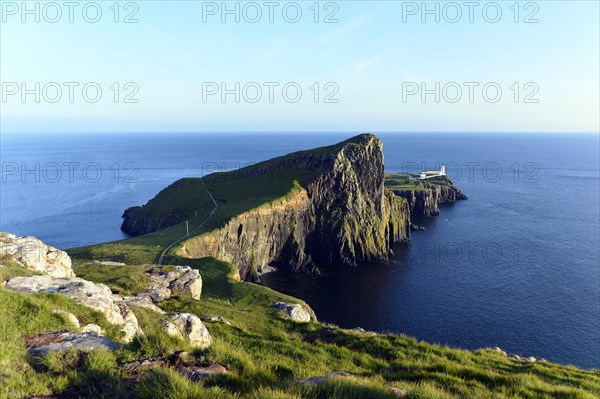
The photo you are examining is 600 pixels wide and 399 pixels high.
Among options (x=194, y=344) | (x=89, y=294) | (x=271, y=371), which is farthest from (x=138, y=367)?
(x=89, y=294)

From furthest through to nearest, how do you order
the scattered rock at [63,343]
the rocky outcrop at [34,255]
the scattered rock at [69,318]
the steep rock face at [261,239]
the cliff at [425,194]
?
1. the cliff at [425,194]
2. the steep rock face at [261,239]
3. the rocky outcrop at [34,255]
4. the scattered rock at [69,318]
5. the scattered rock at [63,343]

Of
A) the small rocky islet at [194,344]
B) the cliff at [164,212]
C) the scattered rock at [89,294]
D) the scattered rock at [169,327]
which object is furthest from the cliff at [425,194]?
the scattered rock at [89,294]

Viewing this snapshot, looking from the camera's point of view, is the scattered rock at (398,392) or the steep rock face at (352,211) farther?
the steep rock face at (352,211)

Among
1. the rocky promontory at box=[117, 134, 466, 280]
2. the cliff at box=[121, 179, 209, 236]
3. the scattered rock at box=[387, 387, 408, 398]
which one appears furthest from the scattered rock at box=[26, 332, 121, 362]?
the cliff at box=[121, 179, 209, 236]

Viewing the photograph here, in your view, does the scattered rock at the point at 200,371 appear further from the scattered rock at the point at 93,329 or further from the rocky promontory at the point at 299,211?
the rocky promontory at the point at 299,211

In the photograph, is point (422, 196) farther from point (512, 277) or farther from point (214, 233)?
point (214, 233)

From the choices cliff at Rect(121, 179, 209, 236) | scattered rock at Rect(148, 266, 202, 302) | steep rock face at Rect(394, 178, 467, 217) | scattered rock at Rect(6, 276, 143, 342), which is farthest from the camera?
steep rock face at Rect(394, 178, 467, 217)

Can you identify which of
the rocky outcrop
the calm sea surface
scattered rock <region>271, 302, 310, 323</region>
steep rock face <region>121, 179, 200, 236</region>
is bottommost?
the calm sea surface

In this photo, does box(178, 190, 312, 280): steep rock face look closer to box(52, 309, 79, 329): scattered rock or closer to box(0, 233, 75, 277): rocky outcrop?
box(0, 233, 75, 277): rocky outcrop
